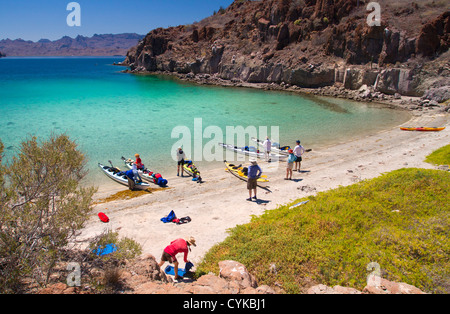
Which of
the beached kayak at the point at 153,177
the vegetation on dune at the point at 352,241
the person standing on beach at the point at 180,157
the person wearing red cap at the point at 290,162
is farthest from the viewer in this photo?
the person standing on beach at the point at 180,157

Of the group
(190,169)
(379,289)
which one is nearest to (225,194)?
(190,169)

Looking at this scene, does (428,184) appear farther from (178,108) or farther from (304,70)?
(304,70)

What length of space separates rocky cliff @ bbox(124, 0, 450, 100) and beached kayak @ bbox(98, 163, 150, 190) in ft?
147

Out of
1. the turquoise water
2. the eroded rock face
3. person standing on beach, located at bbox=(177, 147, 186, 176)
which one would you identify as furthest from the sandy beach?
the turquoise water

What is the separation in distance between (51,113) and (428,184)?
139 ft

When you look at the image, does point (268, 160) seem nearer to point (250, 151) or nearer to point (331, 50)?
point (250, 151)

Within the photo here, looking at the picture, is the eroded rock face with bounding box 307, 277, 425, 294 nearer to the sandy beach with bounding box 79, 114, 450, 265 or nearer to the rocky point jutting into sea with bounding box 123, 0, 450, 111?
the sandy beach with bounding box 79, 114, 450, 265

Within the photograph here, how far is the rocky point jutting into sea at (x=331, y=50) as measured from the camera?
143ft

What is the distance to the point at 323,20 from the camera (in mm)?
62719

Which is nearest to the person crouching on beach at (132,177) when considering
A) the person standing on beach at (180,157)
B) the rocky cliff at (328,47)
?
the person standing on beach at (180,157)

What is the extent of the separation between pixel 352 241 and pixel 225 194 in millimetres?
6974

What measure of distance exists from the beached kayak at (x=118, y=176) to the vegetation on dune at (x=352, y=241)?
25.2 feet

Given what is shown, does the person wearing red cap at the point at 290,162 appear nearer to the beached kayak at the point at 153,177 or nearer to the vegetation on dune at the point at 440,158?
the beached kayak at the point at 153,177
